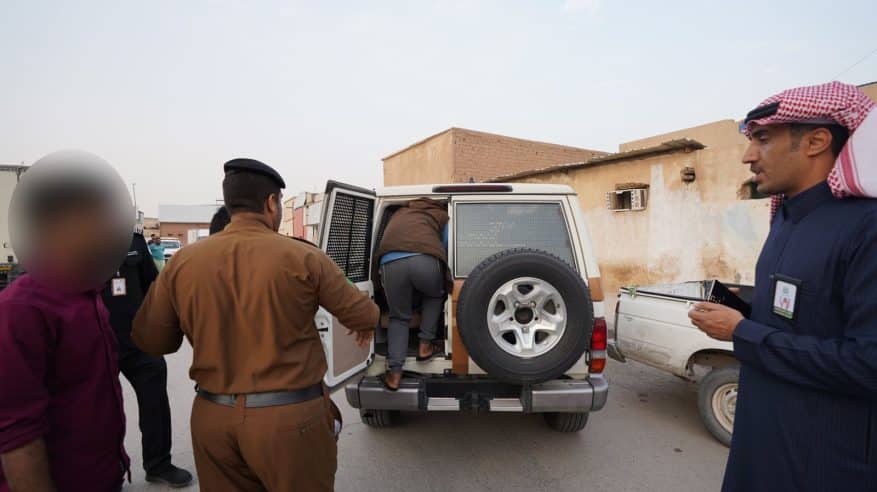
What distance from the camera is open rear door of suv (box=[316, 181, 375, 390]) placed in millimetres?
2409

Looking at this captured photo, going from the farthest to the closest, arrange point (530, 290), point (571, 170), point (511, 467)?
point (571, 170) < point (511, 467) < point (530, 290)

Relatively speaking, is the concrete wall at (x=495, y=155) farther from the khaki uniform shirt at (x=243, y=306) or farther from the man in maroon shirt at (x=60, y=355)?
the man in maroon shirt at (x=60, y=355)

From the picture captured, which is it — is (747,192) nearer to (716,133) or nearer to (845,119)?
(716,133)

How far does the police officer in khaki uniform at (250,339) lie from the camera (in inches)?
61.9

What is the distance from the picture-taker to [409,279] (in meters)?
2.94

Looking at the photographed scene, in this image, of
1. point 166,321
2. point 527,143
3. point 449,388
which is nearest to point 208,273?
point 166,321

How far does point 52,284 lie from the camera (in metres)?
1.26

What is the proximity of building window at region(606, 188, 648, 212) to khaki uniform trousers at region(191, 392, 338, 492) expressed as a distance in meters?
8.93

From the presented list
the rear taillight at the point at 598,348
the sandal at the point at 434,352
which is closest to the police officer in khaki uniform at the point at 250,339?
the sandal at the point at 434,352

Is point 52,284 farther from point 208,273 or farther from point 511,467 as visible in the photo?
point 511,467

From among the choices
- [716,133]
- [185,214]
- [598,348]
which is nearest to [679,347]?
[598,348]

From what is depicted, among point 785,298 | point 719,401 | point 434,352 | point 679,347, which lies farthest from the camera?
point 679,347

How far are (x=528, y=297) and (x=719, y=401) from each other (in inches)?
78.5

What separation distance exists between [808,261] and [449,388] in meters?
2.13
